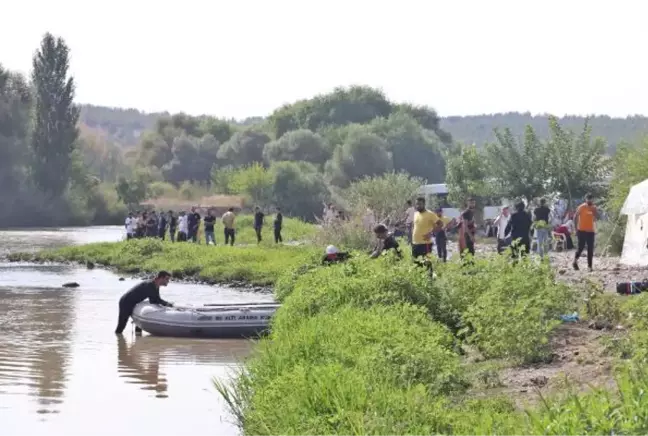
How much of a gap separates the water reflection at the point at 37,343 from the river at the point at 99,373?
→ 0.02 metres

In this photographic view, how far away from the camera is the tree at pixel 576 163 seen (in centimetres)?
4453

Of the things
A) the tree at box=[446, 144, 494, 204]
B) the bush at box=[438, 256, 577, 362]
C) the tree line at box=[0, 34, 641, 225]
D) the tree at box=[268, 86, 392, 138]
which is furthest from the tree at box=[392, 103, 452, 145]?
the bush at box=[438, 256, 577, 362]

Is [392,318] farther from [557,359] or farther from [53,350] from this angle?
[53,350]

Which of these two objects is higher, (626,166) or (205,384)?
(626,166)

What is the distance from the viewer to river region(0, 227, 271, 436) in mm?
13727

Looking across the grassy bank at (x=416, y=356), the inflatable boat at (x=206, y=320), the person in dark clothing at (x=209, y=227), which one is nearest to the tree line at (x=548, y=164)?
the person in dark clothing at (x=209, y=227)

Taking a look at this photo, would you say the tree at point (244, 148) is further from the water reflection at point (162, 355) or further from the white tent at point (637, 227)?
the water reflection at point (162, 355)

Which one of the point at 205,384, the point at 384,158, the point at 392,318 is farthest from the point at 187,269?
the point at 384,158

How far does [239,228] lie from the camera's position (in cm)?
6141

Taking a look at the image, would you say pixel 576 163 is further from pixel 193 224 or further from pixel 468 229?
pixel 468 229

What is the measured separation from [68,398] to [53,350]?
16.3 ft

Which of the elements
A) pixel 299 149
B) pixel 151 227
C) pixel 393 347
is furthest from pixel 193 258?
pixel 299 149

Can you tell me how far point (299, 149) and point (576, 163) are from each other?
67.9 meters

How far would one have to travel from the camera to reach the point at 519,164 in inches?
1859
